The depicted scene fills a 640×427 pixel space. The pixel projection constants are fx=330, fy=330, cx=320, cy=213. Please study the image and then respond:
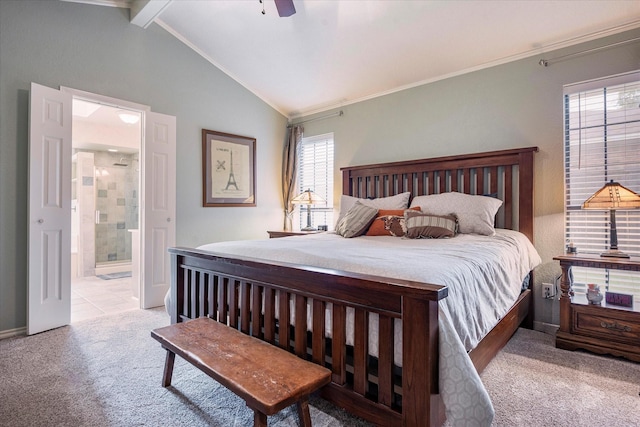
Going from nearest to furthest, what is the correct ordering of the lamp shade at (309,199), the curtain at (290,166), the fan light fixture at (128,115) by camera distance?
the fan light fixture at (128,115)
the lamp shade at (309,199)
the curtain at (290,166)

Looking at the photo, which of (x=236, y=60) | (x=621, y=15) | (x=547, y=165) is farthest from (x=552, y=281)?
(x=236, y=60)

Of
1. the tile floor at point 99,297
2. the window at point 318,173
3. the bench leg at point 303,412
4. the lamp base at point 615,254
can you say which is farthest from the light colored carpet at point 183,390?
the window at point 318,173

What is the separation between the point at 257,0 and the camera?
2.98 m

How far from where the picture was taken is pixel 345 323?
1431mm

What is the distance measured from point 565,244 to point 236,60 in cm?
392

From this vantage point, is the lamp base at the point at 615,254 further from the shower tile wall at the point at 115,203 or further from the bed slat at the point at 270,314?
the shower tile wall at the point at 115,203

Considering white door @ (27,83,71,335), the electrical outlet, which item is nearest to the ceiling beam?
white door @ (27,83,71,335)

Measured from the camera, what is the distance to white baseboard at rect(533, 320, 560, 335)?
9.21 feet

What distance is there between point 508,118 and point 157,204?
365 centimetres

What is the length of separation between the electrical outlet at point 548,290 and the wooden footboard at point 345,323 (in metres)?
2.18

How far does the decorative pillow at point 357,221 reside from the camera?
9.71 feet

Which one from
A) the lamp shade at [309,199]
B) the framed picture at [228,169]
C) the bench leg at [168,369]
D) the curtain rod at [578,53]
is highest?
the curtain rod at [578,53]

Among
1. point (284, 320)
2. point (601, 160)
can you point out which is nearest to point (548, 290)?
point (601, 160)

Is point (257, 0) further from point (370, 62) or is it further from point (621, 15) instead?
point (621, 15)
